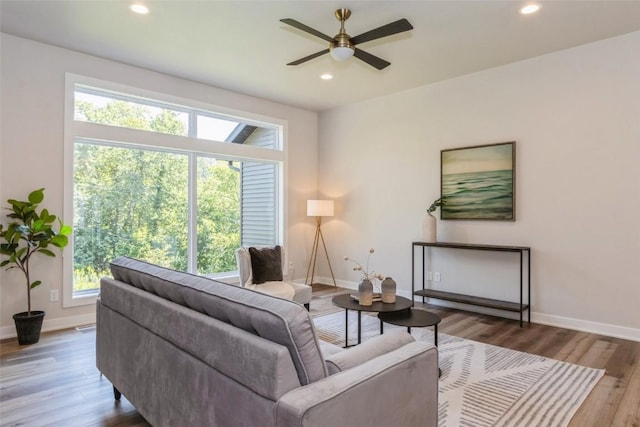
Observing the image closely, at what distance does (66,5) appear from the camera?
3.15m

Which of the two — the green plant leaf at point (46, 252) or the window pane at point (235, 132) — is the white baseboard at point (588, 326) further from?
the green plant leaf at point (46, 252)

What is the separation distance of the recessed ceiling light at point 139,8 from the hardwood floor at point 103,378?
3.02 metres

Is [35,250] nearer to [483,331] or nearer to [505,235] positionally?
[483,331]

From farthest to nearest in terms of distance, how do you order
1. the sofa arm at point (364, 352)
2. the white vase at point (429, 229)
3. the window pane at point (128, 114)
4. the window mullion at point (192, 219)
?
the window mullion at point (192, 219) < the white vase at point (429, 229) < the window pane at point (128, 114) < the sofa arm at point (364, 352)

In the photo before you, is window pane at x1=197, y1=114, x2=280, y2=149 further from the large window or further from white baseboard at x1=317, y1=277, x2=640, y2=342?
white baseboard at x1=317, y1=277, x2=640, y2=342

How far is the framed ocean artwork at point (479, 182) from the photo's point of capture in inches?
173

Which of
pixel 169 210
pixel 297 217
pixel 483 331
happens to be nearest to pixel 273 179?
pixel 297 217

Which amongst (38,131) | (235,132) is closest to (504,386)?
(235,132)

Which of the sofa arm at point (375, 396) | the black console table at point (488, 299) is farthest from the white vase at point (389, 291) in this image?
the black console table at point (488, 299)

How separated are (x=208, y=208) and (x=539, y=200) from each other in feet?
13.8

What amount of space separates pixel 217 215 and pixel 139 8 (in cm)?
283

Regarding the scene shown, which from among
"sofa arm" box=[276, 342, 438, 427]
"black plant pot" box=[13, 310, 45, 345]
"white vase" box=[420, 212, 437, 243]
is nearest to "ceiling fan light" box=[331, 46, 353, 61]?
"sofa arm" box=[276, 342, 438, 427]

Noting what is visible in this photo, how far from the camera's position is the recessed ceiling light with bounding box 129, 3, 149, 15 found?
314 cm

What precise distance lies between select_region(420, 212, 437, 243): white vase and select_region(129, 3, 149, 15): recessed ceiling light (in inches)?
150
